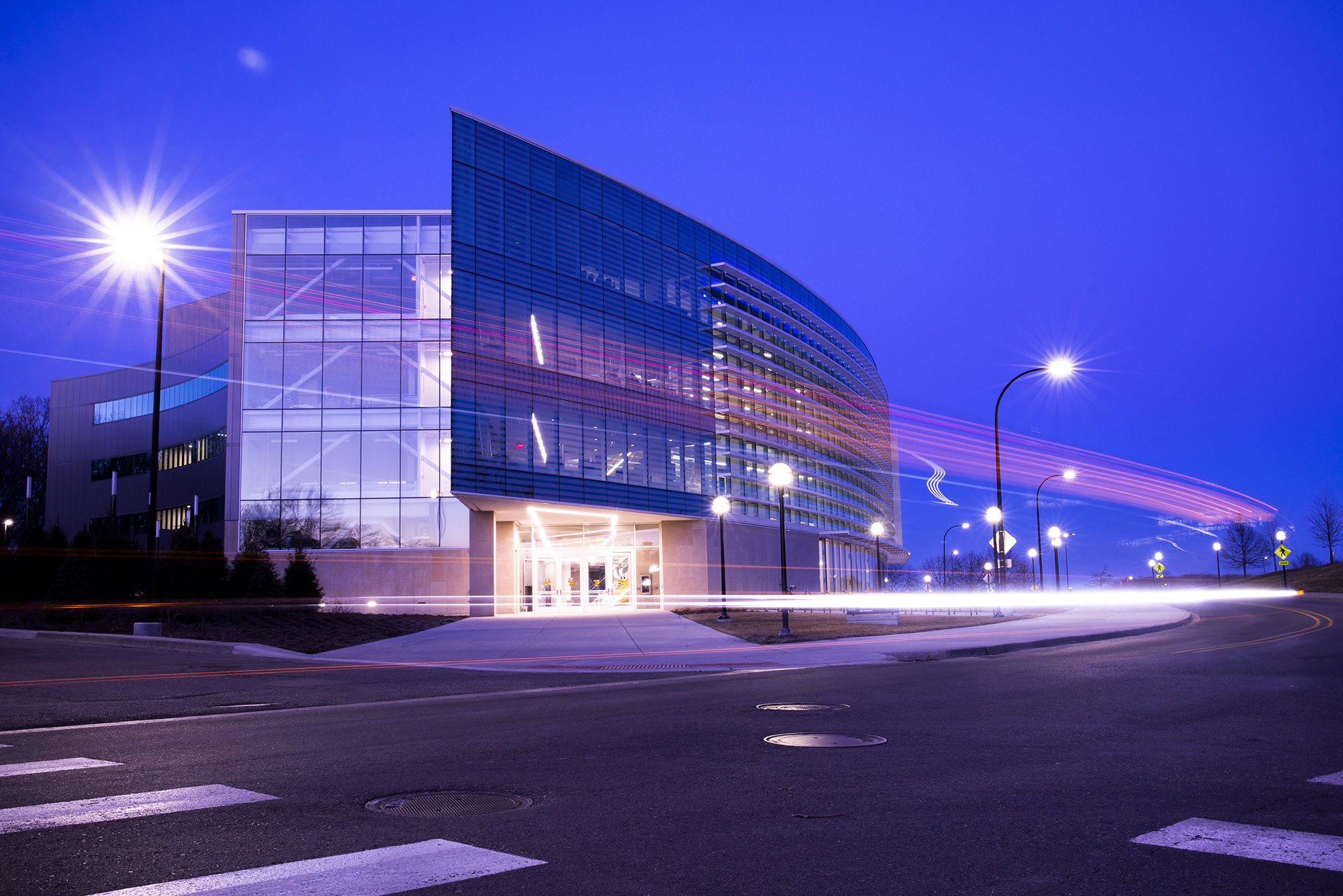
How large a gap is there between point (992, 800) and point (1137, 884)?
5.45 feet

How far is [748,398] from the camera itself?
6275cm

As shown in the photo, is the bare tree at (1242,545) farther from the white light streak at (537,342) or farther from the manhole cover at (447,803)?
the manhole cover at (447,803)

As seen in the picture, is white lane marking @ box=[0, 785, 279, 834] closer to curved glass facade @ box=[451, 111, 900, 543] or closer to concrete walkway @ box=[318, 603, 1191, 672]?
concrete walkway @ box=[318, 603, 1191, 672]

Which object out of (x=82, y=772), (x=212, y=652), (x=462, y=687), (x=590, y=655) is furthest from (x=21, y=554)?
(x=82, y=772)

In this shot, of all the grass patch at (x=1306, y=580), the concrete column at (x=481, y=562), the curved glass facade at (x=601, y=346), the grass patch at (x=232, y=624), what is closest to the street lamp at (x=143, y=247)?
the grass patch at (x=232, y=624)

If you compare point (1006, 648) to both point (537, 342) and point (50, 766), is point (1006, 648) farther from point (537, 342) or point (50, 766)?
point (537, 342)

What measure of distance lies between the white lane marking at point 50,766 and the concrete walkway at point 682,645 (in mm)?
10265

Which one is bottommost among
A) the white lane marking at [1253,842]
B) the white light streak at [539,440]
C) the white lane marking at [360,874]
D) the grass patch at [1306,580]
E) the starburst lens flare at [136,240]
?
the grass patch at [1306,580]

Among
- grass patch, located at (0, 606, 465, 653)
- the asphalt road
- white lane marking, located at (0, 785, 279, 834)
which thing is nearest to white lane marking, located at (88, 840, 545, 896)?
the asphalt road

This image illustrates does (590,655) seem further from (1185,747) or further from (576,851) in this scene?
(576,851)

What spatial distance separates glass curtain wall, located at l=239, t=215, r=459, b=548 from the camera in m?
43.7

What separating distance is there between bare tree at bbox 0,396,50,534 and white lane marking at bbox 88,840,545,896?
70.0 m

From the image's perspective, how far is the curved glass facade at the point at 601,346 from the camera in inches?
1672

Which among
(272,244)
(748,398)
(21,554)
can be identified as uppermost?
(272,244)
